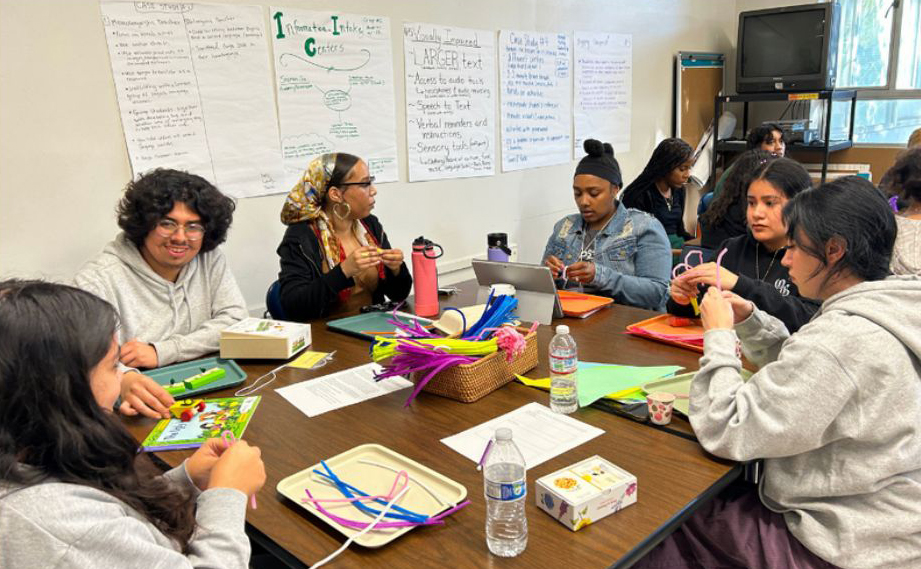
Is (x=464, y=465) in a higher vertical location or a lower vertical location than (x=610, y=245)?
lower

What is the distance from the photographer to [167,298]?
201 cm

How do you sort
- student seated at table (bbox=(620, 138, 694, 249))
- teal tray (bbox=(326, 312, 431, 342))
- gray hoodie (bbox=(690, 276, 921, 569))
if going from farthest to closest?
student seated at table (bbox=(620, 138, 694, 249)), teal tray (bbox=(326, 312, 431, 342)), gray hoodie (bbox=(690, 276, 921, 569))

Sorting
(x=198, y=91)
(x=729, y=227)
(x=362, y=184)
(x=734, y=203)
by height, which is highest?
(x=198, y=91)

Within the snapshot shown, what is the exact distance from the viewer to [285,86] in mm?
2764

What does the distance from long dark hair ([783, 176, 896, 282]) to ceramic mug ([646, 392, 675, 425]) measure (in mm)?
412

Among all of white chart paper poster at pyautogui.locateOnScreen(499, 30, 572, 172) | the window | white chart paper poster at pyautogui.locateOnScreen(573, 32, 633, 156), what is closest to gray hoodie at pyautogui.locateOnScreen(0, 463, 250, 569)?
white chart paper poster at pyautogui.locateOnScreen(499, 30, 572, 172)

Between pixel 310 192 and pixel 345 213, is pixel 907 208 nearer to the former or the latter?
pixel 345 213

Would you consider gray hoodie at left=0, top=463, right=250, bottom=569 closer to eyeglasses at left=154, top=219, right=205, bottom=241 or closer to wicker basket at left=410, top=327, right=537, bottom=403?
wicker basket at left=410, top=327, right=537, bottom=403

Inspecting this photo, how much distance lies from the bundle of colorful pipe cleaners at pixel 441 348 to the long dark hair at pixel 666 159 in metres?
2.64

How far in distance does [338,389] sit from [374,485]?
1.65 ft

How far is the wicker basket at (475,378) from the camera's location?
4.90 feet

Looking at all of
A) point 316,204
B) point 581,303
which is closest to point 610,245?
point 581,303

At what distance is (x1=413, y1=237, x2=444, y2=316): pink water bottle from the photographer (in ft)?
7.08

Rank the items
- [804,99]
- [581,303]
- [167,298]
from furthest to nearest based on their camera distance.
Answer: [804,99]
[581,303]
[167,298]
